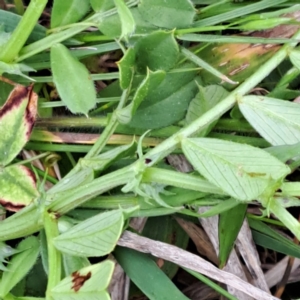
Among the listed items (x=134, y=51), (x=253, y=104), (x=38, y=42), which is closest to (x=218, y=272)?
(x=253, y=104)

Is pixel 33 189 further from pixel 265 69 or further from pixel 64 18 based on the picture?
pixel 265 69

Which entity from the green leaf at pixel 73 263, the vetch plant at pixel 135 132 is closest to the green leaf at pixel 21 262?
the vetch plant at pixel 135 132

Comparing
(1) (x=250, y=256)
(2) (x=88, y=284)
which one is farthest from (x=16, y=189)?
(1) (x=250, y=256)

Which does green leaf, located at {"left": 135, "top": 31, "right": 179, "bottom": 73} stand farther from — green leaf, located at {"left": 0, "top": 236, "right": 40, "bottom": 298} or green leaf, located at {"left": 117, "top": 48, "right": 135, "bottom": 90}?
green leaf, located at {"left": 0, "top": 236, "right": 40, "bottom": 298}

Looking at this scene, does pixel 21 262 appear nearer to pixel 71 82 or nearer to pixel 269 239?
pixel 71 82

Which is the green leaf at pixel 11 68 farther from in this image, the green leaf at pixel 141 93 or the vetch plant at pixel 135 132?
the green leaf at pixel 141 93

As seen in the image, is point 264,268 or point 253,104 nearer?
point 253,104

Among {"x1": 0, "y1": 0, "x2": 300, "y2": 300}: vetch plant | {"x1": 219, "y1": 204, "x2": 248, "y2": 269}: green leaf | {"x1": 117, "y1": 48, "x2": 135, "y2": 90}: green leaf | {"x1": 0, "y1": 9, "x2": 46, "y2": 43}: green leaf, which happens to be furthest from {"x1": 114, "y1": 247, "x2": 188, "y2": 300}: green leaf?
{"x1": 0, "y1": 9, "x2": 46, "y2": 43}: green leaf

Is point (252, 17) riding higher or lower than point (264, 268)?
higher
